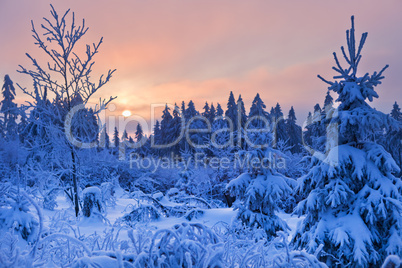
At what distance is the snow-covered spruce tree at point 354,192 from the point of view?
5.48 m

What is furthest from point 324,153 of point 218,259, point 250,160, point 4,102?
point 4,102

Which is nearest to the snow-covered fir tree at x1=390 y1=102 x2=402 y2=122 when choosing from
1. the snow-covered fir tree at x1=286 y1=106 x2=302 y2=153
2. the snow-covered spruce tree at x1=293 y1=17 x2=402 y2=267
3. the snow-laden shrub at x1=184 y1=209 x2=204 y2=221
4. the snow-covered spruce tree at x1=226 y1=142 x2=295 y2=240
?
the snow-covered fir tree at x1=286 y1=106 x2=302 y2=153

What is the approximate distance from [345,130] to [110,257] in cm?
553

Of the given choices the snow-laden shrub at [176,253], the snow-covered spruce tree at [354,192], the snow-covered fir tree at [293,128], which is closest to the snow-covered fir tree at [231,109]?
the snow-covered fir tree at [293,128]

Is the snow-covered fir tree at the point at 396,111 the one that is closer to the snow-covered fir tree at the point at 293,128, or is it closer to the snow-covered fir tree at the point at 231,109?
the snow-covered fir tree at the point at 293,128

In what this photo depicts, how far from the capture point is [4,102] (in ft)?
138

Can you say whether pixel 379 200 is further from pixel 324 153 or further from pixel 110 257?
pixel 110 257

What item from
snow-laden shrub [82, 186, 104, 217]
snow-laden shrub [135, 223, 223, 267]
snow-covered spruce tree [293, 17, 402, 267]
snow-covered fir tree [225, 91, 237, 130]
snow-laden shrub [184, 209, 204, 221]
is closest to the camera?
snow-laden shrub [135, 223, 223, 267]

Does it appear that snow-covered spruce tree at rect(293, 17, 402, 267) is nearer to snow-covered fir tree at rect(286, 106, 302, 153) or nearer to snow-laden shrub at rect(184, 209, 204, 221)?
snow-laden shrub at rect(184, 209, 204, 221)

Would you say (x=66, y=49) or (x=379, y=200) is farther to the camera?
(x=66, y=49)

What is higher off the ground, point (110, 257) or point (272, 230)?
point (110, 257)

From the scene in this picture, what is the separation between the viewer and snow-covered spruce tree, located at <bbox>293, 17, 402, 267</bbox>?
18.0 ft

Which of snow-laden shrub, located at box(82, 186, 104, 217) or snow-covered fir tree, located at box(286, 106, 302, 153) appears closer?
snow-laden shrub, located at box(82, 186, 104, 217)

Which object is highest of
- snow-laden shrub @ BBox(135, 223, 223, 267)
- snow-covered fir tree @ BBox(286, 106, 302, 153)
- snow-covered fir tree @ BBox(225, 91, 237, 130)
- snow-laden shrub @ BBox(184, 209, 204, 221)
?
snow-covered fir tree @ BBox(225, 91, 237, 130)
